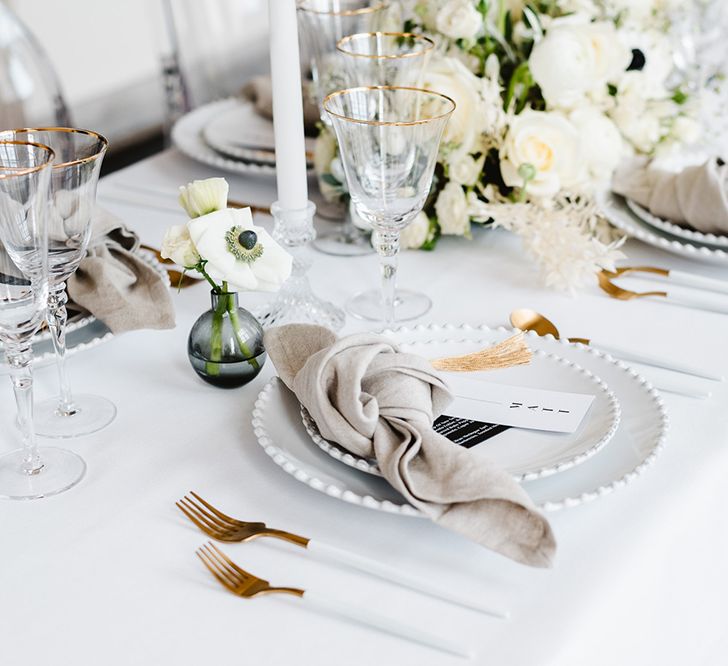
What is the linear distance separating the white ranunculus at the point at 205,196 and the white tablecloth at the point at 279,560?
0.61ft

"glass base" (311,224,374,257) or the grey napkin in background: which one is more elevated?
the grey napkin in background

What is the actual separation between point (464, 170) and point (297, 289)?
286 millimetres

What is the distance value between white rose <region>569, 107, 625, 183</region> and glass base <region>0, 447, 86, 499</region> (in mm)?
757

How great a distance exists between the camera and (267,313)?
109 centimetres

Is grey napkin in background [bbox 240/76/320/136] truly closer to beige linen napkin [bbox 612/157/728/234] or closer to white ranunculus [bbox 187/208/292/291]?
beige linen napkin [bbox 612/157/728/234]

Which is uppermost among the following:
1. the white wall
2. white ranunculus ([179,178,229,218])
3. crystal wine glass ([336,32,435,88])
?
crystal wine glass ([336,32,435,88])

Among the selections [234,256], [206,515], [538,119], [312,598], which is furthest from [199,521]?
[538,119]

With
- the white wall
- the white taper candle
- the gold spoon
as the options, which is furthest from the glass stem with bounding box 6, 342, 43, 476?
the white wall

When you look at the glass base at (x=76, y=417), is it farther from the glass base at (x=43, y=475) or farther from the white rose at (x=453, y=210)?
the white rose at (x=453, y=210)

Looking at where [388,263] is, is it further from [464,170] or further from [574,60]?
[574,60]

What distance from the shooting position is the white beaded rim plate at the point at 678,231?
117cm

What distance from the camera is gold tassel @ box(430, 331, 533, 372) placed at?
92 centimetres

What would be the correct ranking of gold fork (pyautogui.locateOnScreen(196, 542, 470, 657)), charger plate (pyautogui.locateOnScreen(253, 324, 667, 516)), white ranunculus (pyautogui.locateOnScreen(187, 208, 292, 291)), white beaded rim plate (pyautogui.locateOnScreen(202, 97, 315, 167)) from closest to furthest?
gold fork (pyautogui.locateOnScreen(196, 542, 470, 657)) < charger plate (pyautogui.locateOnScreen(253, 324, 667, 516)) < white ranunculus (pyautogui.locateOnScreen(187, 208, 292, 291)) < white beaded rim plate (pyautogui.locateOnScreen(202, 97, 315, 167))

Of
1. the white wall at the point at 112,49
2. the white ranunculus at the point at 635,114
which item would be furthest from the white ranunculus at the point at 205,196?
the white wall at the point at 112,49
